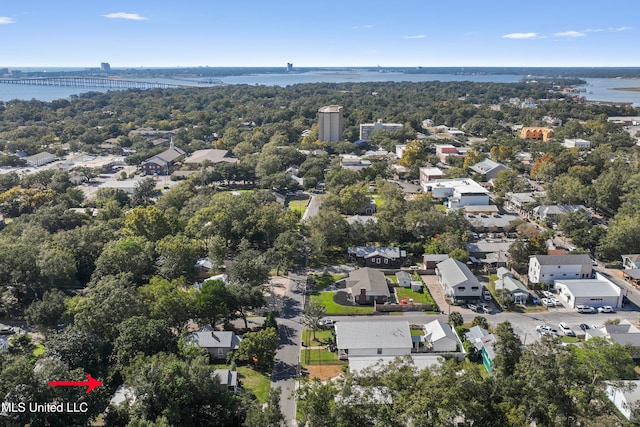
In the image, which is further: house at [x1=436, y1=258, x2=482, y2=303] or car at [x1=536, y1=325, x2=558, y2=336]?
house at [x1=436, y1=258, x2=482, y2=303]

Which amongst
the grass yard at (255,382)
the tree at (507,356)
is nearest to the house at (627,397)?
the tree at (507,356)

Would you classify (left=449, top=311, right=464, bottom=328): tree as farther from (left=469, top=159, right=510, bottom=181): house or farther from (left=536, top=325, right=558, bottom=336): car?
(left=469, top=159, right=510, bottom=181): house

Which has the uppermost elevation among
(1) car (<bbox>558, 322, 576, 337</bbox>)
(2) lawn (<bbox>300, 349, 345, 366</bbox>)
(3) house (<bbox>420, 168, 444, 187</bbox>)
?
(3) house (<bbox>420, 168, 444, 187</bbox>)

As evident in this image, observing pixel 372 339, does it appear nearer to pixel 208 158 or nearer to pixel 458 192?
pixel 458 192

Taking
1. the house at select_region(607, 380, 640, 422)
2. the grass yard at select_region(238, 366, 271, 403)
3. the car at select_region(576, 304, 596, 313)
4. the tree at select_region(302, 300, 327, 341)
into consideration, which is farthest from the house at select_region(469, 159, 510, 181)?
the grass yard at select_region(238, 366, 271, 403)

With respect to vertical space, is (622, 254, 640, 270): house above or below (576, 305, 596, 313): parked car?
above

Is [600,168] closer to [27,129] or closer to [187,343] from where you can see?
[187,343]

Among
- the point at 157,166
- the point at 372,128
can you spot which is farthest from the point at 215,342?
the point at 372,128

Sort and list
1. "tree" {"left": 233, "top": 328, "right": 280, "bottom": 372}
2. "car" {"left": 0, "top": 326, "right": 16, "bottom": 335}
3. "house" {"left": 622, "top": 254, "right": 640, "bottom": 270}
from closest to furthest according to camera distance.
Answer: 1. "tree" {"left": 233, "top": 328, "right": 280, "bottom": 372}
2. "car" {"left": 0, "top": 326, "right": 16, "bottom": 335}
3. "house" {"left": 622, "top": 254, "right": 640, "bottom": 270}
